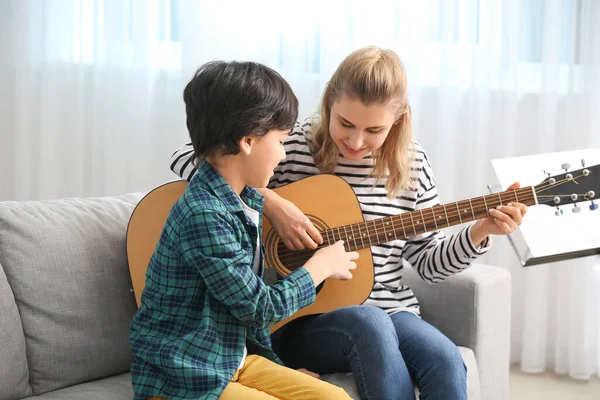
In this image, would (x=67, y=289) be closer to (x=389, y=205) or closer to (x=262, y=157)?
(x=262, y=157)

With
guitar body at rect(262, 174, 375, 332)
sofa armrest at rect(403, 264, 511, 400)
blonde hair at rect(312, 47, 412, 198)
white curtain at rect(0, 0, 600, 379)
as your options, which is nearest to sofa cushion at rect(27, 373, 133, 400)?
guitar body at rect(262, 174, 375, 332)

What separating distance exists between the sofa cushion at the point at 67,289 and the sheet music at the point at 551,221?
977mm

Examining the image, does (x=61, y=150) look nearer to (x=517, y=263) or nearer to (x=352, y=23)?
(x=352, y=23)

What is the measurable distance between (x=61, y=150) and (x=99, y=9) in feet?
1.74

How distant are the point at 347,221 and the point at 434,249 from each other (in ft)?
0.81

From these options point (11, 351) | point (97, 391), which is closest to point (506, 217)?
point (97, 391)

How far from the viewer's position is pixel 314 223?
1.70 metres

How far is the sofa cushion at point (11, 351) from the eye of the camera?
1.48 m

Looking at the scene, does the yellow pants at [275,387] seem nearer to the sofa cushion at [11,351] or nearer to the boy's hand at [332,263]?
the boy's hand at [332,263]

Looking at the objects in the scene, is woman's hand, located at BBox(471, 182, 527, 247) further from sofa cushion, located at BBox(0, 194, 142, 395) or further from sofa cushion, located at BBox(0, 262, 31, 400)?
sofa cushion, located at BBox(0, 262, 31, 400)

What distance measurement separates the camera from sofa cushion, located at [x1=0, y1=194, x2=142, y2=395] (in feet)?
5.13

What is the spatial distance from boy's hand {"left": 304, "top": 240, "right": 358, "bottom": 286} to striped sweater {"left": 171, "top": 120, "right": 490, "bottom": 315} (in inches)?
7.6

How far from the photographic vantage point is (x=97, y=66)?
105 inches

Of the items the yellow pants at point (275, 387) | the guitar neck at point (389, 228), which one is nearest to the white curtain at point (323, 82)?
the guitar neck at point (389, 228)
